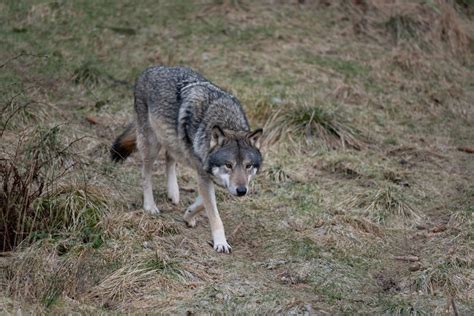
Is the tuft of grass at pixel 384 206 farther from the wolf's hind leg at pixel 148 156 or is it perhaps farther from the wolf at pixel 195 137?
the wolf's hind leg at pixel 148 156

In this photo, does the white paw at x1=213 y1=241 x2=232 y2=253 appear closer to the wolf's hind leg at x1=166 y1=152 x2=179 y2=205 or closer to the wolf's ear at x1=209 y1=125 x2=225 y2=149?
the wolf's ear at x1=209 y1=125 x2=225 y2=149

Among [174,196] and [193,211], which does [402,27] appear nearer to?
[174,196]

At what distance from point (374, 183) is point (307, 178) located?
76 cm

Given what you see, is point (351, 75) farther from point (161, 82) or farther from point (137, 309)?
point (137, 309)

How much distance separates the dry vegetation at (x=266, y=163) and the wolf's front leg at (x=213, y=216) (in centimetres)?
16

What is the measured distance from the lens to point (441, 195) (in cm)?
878

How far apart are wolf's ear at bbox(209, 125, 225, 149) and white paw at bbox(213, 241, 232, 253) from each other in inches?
34.8

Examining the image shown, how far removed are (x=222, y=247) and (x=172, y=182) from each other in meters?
1.42

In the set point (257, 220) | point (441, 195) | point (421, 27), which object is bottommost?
point (421, 27)

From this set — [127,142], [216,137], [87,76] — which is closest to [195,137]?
[216,137]

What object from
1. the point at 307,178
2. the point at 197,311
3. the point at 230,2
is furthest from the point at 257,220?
the point at 230,2

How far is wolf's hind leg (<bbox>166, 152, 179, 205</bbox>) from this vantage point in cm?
822

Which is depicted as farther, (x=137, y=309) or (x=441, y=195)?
(x=441, y=195)

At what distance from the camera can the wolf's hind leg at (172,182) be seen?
324 inches
